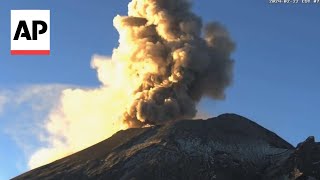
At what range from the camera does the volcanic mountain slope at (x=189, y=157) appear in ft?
495

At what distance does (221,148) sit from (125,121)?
126ft

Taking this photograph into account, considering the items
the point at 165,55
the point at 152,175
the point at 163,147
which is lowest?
the point at 152,175

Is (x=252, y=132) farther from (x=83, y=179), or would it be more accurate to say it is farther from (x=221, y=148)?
(x=83, y=179)

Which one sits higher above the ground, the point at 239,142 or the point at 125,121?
the point at 125,121

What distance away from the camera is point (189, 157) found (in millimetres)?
159125

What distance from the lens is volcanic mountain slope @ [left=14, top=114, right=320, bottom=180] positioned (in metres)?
151

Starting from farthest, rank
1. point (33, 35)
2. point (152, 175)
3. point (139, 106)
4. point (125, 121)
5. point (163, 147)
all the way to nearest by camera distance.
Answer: point (125, 121), point (139, 106), point (163, 147), point (152, 175), point (33, 35)

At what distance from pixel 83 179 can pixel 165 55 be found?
2169 inches

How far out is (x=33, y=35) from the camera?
64.9m

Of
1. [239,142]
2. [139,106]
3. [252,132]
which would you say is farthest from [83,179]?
[252,132]

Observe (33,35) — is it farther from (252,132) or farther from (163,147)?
(252,132)

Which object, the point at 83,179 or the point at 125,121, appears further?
the point at 125,121

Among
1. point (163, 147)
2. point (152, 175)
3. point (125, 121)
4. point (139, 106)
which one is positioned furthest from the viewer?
point (125, 121)

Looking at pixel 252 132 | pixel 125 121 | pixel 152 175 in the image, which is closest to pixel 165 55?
pixel 125 121
